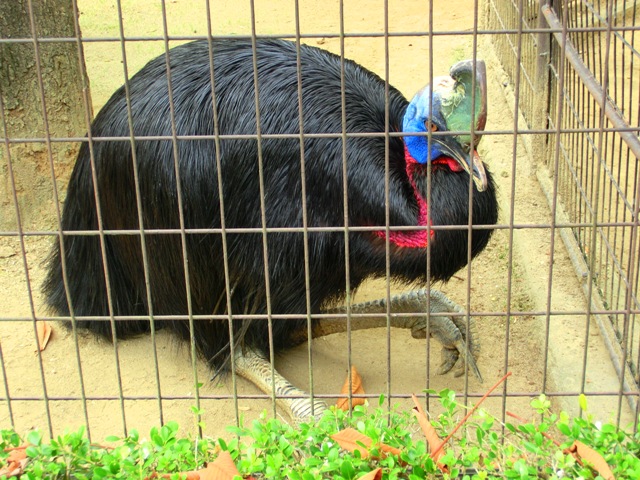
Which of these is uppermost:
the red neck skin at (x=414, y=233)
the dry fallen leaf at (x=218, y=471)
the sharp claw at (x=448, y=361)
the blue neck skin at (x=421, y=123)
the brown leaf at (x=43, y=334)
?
the blue neck skin at (x=421, y=123)

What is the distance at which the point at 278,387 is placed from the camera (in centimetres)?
299

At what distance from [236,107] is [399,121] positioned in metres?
0.59

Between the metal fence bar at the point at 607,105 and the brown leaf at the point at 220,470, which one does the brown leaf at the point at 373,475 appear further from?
the metal fence bar at the point at 607,105

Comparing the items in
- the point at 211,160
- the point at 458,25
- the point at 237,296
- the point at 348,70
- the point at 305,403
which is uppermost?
the point at 458,25

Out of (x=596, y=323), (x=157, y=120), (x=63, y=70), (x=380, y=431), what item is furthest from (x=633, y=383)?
(x=63, y=70)

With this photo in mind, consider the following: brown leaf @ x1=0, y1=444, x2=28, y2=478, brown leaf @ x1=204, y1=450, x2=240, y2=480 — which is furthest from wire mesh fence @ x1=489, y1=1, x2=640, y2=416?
brown leaf @ x1=0, y1=444, x2=28, y2=478

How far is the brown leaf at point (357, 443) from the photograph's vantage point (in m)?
2.12

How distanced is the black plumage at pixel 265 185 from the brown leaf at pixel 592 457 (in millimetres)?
807

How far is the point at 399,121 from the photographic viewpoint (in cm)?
308

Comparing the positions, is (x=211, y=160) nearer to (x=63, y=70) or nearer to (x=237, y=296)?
(x=237, y=296)

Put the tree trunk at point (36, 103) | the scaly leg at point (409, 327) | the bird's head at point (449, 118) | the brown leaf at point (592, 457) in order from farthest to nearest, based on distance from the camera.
Answer: the tree trunk at point (36, 103) → the scaly leg at point (409, 327) → the bird's head at point (449, 118) → the brown leaf at point (592, 457)

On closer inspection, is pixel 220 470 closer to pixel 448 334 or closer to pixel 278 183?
pixel 278 183

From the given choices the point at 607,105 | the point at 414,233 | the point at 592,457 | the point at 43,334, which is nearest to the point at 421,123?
the point at 414,233

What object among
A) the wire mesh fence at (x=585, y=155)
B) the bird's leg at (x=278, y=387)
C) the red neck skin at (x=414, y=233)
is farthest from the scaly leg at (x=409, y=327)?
the wire mesh fence at (x=585, y=155)
